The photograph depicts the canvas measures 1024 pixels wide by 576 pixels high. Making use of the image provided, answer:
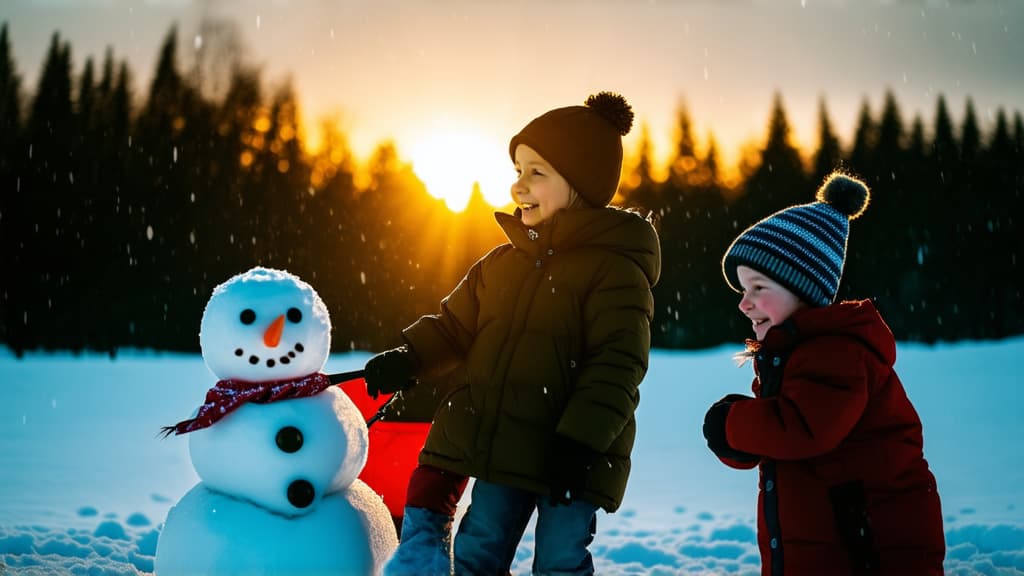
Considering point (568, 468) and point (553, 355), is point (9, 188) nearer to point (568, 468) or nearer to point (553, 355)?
point (553, 355)

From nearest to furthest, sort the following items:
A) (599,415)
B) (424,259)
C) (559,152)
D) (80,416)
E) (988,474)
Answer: (599,415) → (559,152) → (988,474) → (80,416) → (424,259)

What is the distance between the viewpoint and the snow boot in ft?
8.20

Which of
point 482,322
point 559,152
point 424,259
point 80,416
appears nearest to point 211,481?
point 482,322

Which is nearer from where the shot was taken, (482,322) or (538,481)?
(538,481)

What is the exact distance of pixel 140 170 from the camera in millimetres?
20594

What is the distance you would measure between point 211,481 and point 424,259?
49.7ft

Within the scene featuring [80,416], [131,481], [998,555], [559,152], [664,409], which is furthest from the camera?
[664,409]

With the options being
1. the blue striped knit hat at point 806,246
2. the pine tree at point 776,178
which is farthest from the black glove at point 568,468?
the pine tree at point 776,178

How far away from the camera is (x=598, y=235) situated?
2779 millimetres

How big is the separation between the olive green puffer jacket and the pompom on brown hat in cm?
12

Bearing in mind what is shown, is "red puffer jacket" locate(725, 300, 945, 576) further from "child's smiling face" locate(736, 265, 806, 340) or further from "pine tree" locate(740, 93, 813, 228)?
"pine tree" locate(740, 93, 813, 228)

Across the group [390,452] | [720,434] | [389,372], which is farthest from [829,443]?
[390,452]

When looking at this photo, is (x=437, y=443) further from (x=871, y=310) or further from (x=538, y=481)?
(x=871, y=310)

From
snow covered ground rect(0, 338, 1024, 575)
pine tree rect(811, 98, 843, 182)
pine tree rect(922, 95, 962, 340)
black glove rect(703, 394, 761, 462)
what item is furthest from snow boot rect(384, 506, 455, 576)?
pine tree rect(811, 98, 843, 182)
